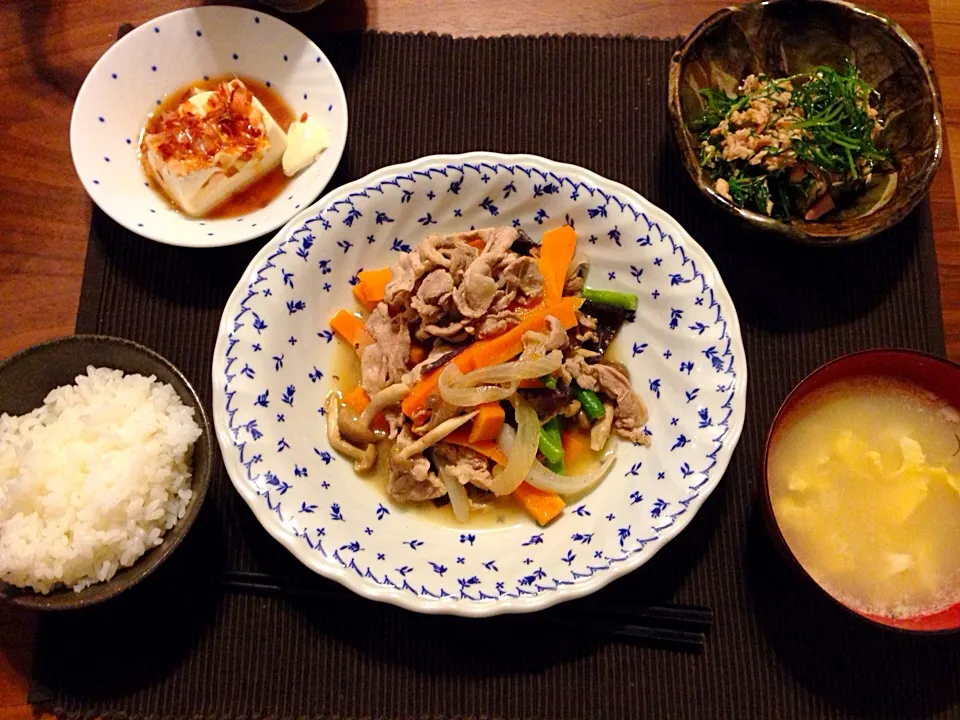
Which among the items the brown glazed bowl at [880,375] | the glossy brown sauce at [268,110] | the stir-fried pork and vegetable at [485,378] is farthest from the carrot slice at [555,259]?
the glossy brown sauce at [268,110]

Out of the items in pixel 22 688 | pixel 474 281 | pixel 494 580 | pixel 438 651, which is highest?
pixel 474 281

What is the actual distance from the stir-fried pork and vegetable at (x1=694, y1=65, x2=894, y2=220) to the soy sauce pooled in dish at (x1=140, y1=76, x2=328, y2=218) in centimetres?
133

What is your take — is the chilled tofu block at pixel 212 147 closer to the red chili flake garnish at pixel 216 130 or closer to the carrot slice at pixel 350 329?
the red chili flake garnish at pixel 216 130

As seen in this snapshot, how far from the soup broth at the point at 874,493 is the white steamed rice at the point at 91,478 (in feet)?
5.51

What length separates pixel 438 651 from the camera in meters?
2.02

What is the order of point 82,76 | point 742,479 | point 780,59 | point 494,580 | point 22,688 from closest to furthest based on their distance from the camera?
point 494,580 → point 22,688 → point 742,479 → point 780,59 → point 82,76

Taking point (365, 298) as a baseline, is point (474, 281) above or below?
above

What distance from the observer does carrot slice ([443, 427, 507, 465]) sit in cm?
207

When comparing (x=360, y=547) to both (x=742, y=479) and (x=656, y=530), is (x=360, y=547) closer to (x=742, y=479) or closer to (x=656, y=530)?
(x=656, y=530)

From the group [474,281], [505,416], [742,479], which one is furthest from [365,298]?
[742,479]

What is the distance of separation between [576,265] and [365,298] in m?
0.70

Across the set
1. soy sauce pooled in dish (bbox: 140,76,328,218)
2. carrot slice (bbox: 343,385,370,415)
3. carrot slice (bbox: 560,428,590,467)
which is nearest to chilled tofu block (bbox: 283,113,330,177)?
soy sauce pooled in dish (bbox: 140,76,328,218)

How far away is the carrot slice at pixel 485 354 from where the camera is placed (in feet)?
6.77

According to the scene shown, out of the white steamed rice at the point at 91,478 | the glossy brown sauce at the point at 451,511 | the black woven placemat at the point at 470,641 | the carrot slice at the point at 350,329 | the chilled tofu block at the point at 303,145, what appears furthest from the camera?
the chilled tofu block at the point at 303,145
